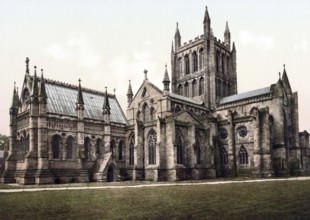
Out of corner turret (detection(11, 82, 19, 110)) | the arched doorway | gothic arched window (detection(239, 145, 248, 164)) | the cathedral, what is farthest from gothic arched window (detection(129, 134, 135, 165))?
corner turret (detection(11, 82, 19, 110))

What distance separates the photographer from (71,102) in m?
47.8

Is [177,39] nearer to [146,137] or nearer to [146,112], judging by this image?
[146,112]

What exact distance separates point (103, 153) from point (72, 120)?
7.15 m

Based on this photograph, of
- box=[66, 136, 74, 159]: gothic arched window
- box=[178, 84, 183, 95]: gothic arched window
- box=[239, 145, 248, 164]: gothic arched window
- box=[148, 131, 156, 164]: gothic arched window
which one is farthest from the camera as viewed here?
box=[178, 84, 183, 95]: gothic arched window

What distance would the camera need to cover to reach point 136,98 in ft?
193

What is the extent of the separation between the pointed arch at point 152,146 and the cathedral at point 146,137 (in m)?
0.15

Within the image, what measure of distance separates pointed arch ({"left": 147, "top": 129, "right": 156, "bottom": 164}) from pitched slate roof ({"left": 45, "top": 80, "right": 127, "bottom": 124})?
990 cm

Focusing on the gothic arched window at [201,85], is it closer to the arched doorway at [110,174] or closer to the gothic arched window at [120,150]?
the gothic arched window at [120,150]

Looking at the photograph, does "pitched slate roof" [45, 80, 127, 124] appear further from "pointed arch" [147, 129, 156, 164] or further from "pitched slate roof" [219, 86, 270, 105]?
"pitched slate roof" [219, 86, 270, 105]

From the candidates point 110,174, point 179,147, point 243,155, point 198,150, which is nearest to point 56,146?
point 110,174

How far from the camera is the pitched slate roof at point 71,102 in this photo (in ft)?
148

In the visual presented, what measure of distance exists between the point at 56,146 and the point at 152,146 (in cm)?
1387

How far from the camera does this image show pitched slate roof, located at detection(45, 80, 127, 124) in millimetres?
45188

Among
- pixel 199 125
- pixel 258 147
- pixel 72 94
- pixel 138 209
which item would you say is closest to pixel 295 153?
pixel 258 147
